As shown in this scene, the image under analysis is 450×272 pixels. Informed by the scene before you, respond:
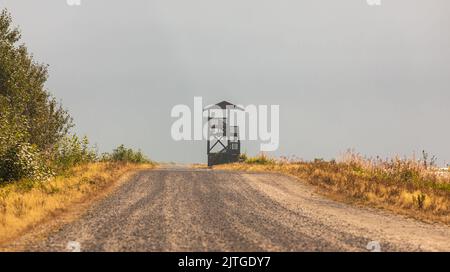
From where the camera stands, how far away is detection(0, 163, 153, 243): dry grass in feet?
41.8

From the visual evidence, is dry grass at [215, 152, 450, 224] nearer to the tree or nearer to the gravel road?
the gravel road

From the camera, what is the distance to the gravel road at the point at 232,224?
34.3ft

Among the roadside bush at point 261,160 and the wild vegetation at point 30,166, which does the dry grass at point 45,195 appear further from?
the roadside bush at point 261,160

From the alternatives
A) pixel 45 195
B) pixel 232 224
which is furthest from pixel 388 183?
pixel 45 195

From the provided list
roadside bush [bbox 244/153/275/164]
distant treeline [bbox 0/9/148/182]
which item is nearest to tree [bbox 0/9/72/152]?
distant treeline [bbox 0/9/148/182]

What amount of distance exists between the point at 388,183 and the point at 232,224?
10.8 m

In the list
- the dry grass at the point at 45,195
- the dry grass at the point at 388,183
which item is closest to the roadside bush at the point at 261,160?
the dry grass at the point at 388,183

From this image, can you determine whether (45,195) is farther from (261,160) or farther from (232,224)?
(261,160)

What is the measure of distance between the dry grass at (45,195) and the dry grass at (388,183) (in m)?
9.66

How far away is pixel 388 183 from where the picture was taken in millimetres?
21281

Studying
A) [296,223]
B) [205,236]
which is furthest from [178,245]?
[296,223]

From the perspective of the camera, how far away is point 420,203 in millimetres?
17328
